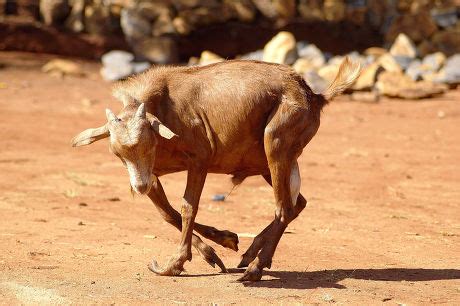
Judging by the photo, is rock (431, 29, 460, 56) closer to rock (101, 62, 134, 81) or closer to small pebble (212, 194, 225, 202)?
rock (101, 62, 134, 81)

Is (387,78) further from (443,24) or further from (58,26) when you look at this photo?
(58,26)

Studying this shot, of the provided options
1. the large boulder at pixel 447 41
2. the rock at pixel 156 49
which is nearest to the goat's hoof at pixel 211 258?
the rock at pixel 156 49

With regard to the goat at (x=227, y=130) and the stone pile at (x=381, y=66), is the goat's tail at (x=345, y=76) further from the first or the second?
the stone pile at (x=381, y=66)

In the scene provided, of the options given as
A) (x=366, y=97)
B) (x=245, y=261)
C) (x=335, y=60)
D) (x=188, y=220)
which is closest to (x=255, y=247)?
(x=245, y=261)

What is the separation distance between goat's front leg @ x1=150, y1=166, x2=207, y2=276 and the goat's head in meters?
0.53

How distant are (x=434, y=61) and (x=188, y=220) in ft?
46.7

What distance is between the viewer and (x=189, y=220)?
22.5 ft

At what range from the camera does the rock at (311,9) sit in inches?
872

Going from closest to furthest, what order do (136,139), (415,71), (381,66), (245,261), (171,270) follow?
(136,139)
(171,270)
(245,261)
(381,66)
(415,71)

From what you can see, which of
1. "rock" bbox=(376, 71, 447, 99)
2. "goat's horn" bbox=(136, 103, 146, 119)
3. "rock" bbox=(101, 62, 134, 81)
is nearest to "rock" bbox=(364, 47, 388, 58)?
"rock" bbox=(376, 71, 447, 99)

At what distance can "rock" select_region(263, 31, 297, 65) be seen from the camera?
64.0 ft

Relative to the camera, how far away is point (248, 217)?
973cm

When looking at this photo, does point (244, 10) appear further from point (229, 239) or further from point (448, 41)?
point (229, 239)

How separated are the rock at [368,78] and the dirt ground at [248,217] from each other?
1.10m
